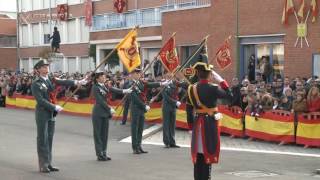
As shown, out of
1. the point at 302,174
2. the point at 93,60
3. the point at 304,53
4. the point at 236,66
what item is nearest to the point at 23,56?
the point at 93,60

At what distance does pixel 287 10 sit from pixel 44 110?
12.9 m

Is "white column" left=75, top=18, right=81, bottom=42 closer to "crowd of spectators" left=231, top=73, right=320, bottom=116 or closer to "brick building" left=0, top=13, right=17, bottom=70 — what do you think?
"brick building" left=0, top=13, right=17, bottom=70

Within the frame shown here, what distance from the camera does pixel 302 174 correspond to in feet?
37.1

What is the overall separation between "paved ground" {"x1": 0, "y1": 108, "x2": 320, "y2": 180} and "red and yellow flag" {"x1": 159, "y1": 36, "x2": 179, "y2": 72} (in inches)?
85.0

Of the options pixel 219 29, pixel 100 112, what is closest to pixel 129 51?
pixel 100 112

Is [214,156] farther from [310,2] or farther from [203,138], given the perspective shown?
[310,2]

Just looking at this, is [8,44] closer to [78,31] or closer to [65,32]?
[65,32]

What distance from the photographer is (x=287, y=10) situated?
73.3 ft

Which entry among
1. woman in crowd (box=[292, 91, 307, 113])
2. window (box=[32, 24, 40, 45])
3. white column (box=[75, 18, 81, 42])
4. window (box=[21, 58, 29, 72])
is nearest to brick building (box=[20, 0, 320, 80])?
white column (box=[75, 18, 81, 42])

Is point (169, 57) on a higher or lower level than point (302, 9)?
lower

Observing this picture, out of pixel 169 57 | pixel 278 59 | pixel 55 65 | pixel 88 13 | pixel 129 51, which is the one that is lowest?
pixel 55 65

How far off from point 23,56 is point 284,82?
148 feet

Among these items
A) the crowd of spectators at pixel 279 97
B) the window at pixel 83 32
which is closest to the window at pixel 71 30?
the window at pixel 83 32

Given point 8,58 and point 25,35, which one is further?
point 8,58
